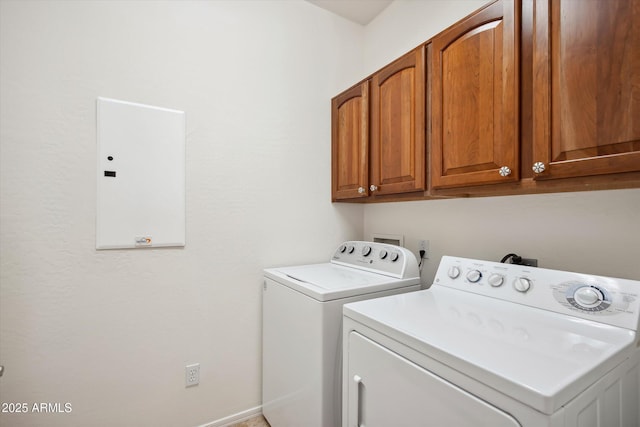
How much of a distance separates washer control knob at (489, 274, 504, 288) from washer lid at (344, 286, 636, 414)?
0.21 ft

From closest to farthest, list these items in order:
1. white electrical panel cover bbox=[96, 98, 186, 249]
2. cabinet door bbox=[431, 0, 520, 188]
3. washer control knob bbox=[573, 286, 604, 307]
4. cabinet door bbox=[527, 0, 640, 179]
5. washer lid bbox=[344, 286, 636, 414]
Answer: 1. washer lid bbox=[344, 286, 636, 414]
2. cabinet door bbox=[527, 0, 640, 179]
3. washer control knob bbox=[573, 286, 604, 307]
4. cabinet door bbox=[431, 0, 520, 188]
5. white electrical panel cover bbox=[96, 98, 186, 249]

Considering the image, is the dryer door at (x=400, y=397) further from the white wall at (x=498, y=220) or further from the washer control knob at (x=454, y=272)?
the white wall at (x=498, y=220)

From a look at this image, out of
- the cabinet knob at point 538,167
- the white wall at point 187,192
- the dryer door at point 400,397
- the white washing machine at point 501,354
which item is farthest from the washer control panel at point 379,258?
the cabinet knob at point 538,167

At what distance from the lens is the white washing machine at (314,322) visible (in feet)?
4.18

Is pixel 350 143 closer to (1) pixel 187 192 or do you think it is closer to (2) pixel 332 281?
(2) pixel 332 281

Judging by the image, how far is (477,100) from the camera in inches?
46.1

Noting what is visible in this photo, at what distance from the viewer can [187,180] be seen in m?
1.65

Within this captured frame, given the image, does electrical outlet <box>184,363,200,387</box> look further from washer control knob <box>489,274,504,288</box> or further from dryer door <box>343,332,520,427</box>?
washer control knob <box>489,274,504,288</box>

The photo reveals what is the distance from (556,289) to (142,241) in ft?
6.06

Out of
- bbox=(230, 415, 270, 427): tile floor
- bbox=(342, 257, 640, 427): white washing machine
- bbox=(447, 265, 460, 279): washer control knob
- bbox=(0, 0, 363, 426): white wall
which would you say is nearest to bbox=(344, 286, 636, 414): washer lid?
bbox=(342, 257, 640, 427): white washing machine

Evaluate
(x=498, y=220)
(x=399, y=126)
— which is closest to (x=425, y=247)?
(x=498, y=220)

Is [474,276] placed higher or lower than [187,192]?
lower

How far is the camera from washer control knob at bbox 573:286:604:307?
0.94 metres

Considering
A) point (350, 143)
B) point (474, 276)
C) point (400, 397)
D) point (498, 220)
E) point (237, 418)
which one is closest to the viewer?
point (400, 397)
